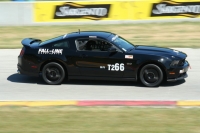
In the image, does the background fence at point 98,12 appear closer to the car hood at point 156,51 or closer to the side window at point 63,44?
the car hood at point 156,51

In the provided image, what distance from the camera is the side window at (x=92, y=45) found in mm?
11203

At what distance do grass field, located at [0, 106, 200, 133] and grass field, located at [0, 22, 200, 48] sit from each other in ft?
28.8

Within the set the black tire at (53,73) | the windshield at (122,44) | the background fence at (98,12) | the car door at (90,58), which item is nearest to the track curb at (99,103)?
the car door at (90,58)

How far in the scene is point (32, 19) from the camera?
21906mm

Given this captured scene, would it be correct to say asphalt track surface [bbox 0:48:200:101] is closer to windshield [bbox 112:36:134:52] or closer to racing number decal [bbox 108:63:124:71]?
racing number decal [bbox 108:63:124:71]

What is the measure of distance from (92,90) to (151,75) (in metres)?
1.58

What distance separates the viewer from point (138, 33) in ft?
65.1

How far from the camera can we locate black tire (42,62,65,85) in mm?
11422

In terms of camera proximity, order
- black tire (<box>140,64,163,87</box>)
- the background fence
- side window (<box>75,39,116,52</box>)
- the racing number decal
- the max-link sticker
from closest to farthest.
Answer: black tire (<box>140,64,163,87</box>) → the racing number decal → side window (<box>75,39,116,52</box>) → the max-link sticker → the background fence

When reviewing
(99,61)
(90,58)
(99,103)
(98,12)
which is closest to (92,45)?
(90,58)

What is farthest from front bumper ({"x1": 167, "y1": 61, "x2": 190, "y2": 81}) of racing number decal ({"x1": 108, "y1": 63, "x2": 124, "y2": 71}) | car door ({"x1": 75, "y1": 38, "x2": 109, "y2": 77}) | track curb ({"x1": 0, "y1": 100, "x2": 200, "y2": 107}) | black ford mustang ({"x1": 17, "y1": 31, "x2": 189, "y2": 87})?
car door ({"x1": 75, "y1": 38, "x2": 109, "y2": 77})

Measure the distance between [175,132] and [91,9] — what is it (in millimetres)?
14920

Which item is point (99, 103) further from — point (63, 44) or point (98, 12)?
point (98, 12)

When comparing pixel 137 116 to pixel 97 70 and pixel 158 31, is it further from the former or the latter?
pixel 158 31
